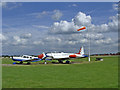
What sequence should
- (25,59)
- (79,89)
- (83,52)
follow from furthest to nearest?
(83,52)
(25,59)
(79,89)

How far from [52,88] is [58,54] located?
48.8 meters

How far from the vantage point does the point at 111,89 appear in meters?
12.8

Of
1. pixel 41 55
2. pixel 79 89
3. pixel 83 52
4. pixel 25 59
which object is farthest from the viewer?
pixel 83 52

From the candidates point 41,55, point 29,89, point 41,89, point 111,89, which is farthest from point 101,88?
point 41,55

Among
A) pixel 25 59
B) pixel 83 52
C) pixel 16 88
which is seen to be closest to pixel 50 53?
pixel 25 59

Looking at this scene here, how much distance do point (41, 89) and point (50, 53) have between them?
5030 cm

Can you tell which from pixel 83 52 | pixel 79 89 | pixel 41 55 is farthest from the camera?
pixel 83 52

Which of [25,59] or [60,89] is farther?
[25,59]

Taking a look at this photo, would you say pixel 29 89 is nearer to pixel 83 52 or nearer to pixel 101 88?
pixel 101 88

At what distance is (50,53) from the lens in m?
63.2

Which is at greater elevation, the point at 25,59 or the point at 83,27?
the point at 83,27

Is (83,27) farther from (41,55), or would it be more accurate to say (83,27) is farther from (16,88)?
(16,88)

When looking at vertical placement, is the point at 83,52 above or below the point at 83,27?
below

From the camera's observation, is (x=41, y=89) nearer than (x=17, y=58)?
Yes
